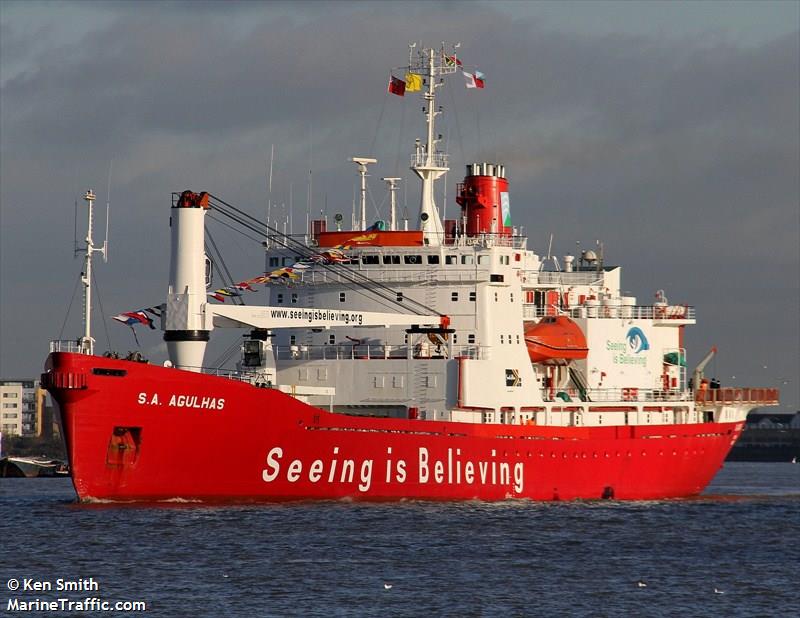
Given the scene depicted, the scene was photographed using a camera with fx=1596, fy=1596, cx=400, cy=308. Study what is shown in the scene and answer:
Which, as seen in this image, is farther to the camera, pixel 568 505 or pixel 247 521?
pixel 568 505

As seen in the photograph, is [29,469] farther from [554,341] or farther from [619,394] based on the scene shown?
[554,341]

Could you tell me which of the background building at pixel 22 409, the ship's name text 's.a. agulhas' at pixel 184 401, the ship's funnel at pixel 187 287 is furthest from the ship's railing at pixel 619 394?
the background building at pixel 22 409

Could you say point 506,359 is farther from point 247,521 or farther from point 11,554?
point 11,554

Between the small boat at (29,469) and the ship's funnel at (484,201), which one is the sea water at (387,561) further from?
the small boat at (29,469)

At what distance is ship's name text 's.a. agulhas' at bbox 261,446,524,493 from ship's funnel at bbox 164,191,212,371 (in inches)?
141

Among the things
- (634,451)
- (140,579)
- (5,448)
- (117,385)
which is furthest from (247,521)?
(5,448)

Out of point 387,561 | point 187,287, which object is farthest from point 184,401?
point 387,561

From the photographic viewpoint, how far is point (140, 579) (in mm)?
30641

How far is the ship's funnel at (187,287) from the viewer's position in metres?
42.5

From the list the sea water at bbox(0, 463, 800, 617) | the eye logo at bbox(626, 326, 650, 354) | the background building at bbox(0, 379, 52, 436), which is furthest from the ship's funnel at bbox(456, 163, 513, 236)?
the background building at bbox(0, 379, 52, 436)

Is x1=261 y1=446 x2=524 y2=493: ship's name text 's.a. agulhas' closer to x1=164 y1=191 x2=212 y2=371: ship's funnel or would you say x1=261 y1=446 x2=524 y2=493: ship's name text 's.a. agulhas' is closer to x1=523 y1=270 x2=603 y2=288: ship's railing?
x1=164 y1=191 x2=212 y2=371: ship's funnel

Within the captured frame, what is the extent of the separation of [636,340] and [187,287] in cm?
1980

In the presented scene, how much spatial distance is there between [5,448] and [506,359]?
83.0 m

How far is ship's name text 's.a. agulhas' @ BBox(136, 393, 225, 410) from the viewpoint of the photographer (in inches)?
1575
